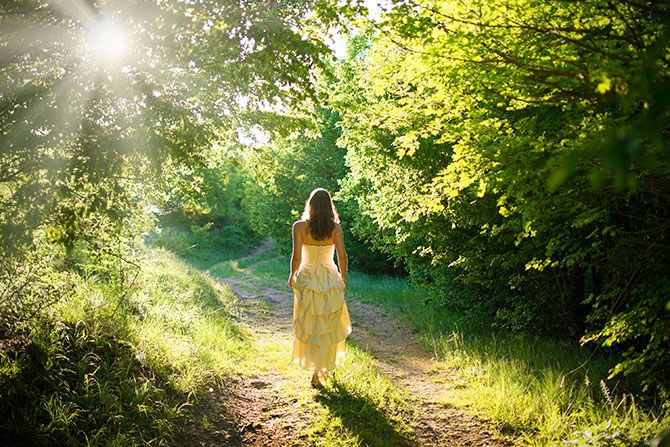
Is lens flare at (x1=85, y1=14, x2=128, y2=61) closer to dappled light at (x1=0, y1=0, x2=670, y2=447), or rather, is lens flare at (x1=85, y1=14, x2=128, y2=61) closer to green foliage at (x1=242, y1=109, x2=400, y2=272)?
dappled light at (x1=0, y1=0, x2=670, y2=447)

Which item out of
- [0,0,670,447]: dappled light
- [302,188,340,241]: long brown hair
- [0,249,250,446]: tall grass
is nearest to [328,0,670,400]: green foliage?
[0,0,670,447]: dappled light

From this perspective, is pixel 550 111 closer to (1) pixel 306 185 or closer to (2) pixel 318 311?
(2) pixel 318 311

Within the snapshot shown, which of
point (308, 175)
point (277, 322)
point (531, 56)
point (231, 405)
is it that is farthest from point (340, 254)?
point (308, 175)

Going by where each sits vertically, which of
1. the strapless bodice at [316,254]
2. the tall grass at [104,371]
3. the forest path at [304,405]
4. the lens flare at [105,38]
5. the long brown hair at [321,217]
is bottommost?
the forest path at [304,405]

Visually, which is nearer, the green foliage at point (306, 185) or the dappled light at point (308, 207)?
the dappled light at point (308, 207)

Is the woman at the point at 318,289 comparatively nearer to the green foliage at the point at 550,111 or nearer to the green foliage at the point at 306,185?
the green foliage at the point at 550,111

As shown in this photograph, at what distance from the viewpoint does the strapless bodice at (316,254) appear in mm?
5121

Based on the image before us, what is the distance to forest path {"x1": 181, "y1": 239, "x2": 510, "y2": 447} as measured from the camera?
13.0ft

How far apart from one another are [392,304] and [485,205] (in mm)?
5849

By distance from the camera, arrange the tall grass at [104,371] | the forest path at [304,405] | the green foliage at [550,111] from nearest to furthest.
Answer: the green foliage at [550,111] < the tall grass at [104,371] < the forest path at [304,405]

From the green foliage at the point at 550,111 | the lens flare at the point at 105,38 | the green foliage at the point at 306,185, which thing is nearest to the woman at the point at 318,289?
the green foliage at the point at 550,111

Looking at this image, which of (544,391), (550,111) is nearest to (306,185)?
(550,111)

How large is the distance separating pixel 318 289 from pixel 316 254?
417 mm

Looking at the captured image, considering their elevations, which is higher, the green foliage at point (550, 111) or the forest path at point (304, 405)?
the green foliage at point (550, 111)
